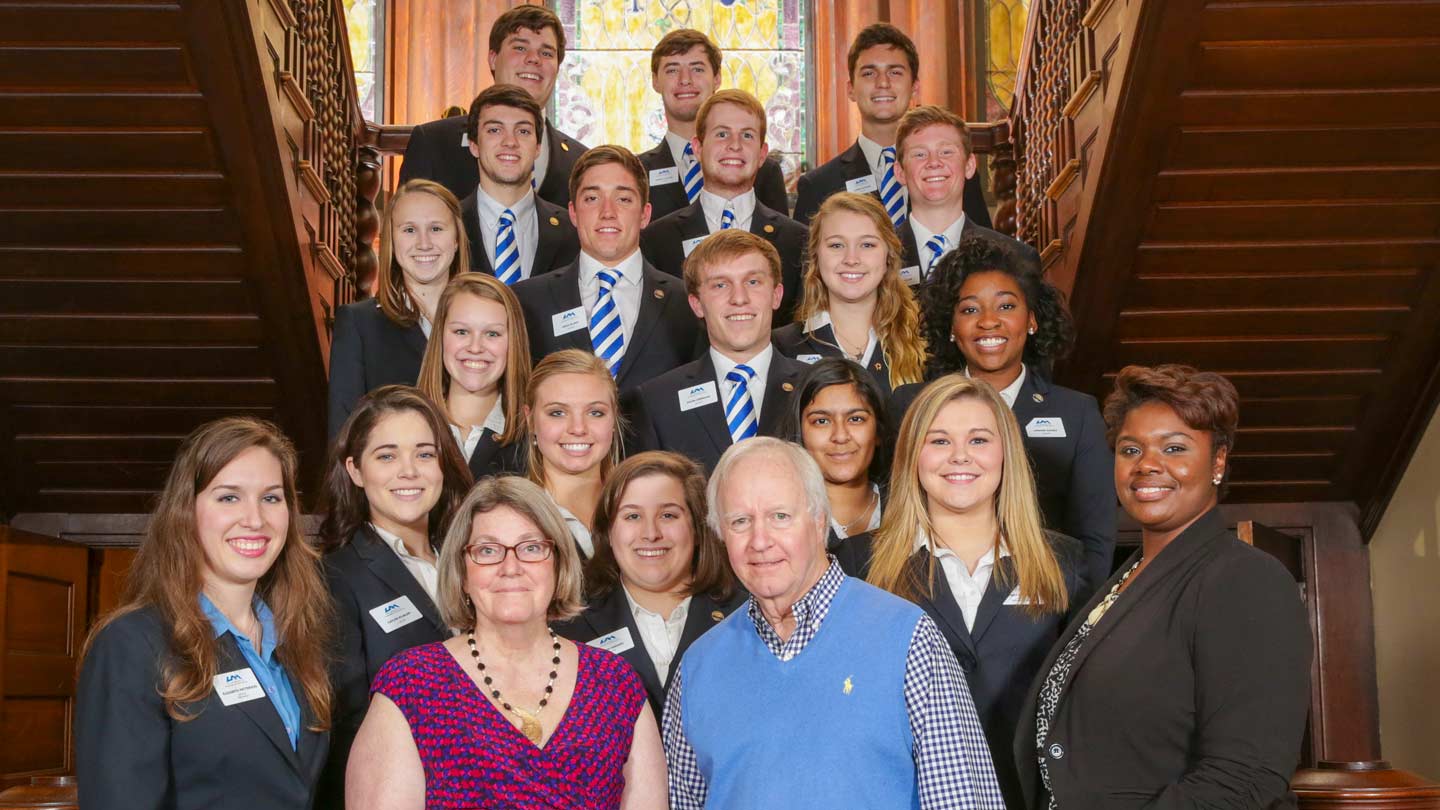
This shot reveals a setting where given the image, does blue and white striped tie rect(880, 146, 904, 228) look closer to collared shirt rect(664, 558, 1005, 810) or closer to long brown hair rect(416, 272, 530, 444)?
long brown hair rect(416, 272, 530, 444)

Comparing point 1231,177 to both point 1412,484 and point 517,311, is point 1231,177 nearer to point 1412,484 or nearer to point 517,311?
point 1412,484

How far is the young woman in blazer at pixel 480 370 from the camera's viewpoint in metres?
4.19

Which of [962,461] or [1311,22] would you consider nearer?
[962,461]

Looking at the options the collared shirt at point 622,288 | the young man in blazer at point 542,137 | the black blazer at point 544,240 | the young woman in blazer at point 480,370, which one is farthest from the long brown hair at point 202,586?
the young man in blazer at point 542,137

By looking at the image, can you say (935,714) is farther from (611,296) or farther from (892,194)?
(892,194)

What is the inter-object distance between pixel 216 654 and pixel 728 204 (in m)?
3.01

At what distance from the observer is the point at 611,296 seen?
482 cm

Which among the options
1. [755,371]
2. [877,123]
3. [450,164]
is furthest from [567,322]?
[877,123]

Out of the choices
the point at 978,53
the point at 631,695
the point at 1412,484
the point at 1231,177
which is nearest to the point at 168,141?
the point at 631,695

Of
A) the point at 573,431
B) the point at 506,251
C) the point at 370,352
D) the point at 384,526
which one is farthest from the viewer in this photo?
the point at 506,251

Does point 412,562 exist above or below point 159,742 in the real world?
above

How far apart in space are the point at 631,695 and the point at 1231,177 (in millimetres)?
3147

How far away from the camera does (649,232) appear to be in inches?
217

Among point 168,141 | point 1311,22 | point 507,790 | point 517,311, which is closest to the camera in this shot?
point 507,790
